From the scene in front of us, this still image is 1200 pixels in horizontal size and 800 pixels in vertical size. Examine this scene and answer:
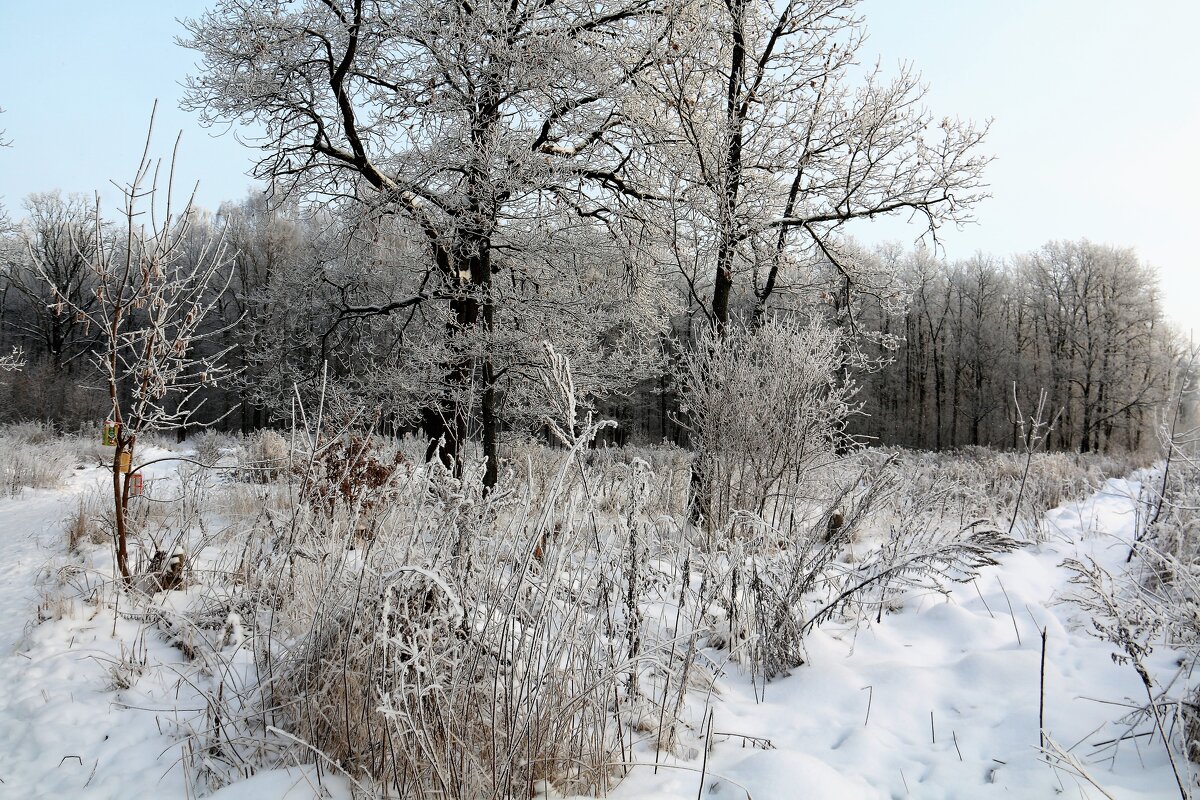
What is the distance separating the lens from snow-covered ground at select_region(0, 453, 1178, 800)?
6.44ft

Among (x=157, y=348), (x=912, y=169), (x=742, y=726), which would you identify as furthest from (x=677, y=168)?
(x=742, y=726)

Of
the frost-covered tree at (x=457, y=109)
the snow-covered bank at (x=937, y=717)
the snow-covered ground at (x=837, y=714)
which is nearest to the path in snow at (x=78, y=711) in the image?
the snow-covered ground at (x=837, y=714)

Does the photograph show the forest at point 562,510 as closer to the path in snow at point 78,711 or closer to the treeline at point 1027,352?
the path in snow at point 78,711

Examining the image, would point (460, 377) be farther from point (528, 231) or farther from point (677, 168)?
point (677, 168)

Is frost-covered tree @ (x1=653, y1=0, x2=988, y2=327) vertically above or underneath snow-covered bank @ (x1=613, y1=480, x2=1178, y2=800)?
above

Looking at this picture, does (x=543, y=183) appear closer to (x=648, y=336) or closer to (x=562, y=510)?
(x=648, y=336)

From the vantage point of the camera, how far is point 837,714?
97.5 inches

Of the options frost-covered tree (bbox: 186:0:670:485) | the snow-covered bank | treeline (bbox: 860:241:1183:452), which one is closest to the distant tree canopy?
frost-covered tree (bbox: 186:0:670:485)

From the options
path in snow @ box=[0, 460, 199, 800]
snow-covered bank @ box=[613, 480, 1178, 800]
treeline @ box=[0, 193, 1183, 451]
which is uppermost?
treeline @ box=[0, 193, 1183, 451]

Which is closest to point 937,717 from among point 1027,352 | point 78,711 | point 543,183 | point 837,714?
point 837,714

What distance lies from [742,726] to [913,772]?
60cm

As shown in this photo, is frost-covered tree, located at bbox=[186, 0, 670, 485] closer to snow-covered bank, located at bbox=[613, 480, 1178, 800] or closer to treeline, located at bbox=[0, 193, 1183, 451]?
treeline, located at bbox=[0, 193, 1183, 451]

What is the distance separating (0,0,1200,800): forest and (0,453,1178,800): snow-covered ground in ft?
0.06

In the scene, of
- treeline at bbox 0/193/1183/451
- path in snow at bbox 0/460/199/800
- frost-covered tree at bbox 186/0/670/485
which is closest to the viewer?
path in snow at bbox 0/460/199/800
